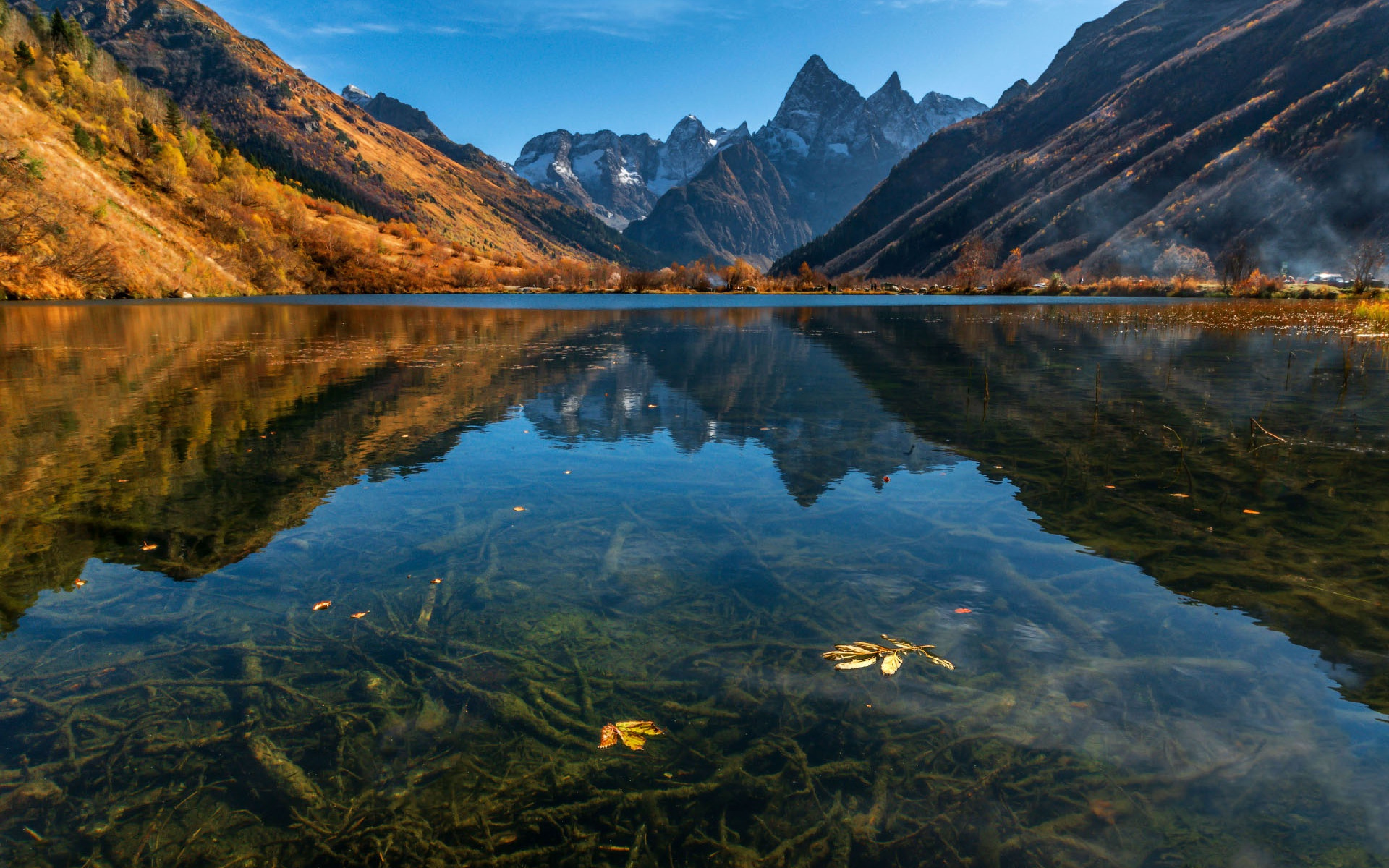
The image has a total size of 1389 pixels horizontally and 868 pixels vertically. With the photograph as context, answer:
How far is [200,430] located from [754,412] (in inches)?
520

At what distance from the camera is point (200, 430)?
15.2 meters

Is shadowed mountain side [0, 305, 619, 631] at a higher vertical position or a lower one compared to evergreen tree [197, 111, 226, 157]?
lower

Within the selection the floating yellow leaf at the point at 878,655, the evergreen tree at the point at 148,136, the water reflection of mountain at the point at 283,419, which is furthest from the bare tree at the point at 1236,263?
the evergreen tree at the point at 148,136

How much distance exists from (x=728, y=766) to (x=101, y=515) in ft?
32.8

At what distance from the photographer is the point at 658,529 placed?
31.5ft

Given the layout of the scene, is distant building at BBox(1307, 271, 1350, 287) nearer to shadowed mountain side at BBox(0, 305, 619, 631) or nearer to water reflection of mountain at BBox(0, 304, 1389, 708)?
water reflection of mountain at BBox(0, 304, 1389, 708)

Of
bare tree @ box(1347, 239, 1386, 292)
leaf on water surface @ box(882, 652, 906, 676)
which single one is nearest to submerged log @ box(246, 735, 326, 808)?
leaf on water surface @ box(882, 652, 906, 676)

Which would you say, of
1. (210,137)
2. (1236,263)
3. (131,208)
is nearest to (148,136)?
(131,208)

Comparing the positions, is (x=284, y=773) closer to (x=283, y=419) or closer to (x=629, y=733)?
(x=629, y=733)

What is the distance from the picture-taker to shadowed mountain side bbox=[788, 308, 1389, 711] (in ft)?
24.4

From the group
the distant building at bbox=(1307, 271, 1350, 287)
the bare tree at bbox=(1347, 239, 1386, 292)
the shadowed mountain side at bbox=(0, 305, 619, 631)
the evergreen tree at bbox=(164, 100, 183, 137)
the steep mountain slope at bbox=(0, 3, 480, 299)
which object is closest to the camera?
the shadowed mountain side at bbox=(0, 305, 619, 631)

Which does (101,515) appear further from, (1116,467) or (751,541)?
(1116,467)

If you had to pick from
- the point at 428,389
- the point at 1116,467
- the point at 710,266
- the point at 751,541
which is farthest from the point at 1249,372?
the point at 710,266

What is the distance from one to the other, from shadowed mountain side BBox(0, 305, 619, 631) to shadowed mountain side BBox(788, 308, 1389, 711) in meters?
11.4
